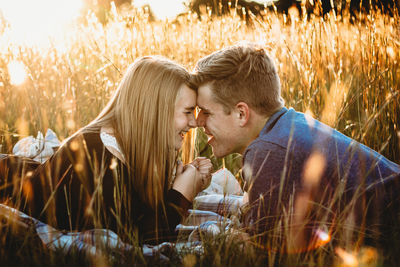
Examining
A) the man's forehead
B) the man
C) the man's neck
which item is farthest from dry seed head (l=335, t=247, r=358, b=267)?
the man's forehead

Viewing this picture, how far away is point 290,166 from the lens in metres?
1.58

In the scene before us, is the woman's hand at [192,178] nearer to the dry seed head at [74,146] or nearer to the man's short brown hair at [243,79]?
the man's short brown hair at [243,79]

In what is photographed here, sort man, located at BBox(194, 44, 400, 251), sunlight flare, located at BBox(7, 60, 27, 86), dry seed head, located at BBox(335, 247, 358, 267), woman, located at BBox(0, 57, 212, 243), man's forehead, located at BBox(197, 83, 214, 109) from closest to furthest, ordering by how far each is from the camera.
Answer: dry seed head, located at BBox(335, 247, 358, 267) < man, located at BBox(194, 44, 400, 251) < woman, located at BBox(0, 57, 212, 243) < man's forehead, located at BBox(197, 83, 214, 109) < sunlight flare, located at BBox(7, 60, 27, 86)

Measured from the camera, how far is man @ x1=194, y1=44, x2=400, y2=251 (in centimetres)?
163

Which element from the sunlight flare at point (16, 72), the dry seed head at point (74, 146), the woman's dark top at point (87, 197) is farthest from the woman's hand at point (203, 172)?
the sunlight flare at point (16, 72)

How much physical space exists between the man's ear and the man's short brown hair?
0.10 feet

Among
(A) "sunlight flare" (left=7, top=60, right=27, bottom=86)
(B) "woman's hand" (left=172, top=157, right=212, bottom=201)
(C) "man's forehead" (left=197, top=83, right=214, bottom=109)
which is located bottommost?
(B) "woman's hand" (left=172, top=157, right=212, bottom=201)

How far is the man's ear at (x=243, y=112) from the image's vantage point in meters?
2.20

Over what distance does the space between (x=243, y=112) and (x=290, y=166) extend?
69 centimetres

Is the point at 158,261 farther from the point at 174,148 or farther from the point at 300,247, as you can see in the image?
the point at 174,148

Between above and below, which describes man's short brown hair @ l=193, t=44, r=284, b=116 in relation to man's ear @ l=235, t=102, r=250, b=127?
above

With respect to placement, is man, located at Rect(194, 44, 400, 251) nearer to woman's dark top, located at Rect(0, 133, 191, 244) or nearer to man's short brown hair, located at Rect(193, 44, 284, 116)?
man's short brown hair, located at Rect(193, 44, 284, 116)

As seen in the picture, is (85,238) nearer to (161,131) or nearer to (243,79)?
(161,131)

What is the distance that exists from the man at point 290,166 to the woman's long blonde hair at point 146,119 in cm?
23
